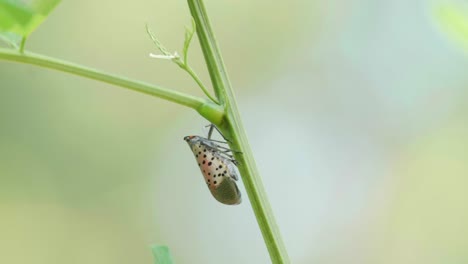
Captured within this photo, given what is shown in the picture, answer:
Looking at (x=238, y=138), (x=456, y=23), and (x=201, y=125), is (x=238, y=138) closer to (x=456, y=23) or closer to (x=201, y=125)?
(x=456, y=23)

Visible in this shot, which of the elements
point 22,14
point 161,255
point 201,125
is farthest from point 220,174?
point 201,125

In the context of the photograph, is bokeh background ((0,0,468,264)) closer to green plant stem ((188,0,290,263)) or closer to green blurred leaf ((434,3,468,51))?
green blurred leaf ((434,3,468,51))

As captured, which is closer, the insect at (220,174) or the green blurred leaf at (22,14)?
the green blurred leaf at (22,14)

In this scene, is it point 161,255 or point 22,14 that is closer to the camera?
point 22,14

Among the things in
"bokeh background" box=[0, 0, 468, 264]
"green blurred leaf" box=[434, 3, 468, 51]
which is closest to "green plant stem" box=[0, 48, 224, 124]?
"green blurred leaf" box=[434, 3, 468, 51]

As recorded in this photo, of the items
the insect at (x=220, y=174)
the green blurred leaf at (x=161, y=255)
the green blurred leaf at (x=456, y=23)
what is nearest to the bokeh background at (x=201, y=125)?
the insect at (x=220, y=174)

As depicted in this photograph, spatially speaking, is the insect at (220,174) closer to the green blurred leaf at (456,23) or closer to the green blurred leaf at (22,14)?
the green blurred leaf at (456,23)

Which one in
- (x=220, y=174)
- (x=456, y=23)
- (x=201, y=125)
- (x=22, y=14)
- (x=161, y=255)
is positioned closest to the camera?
(x=22, y=14)
